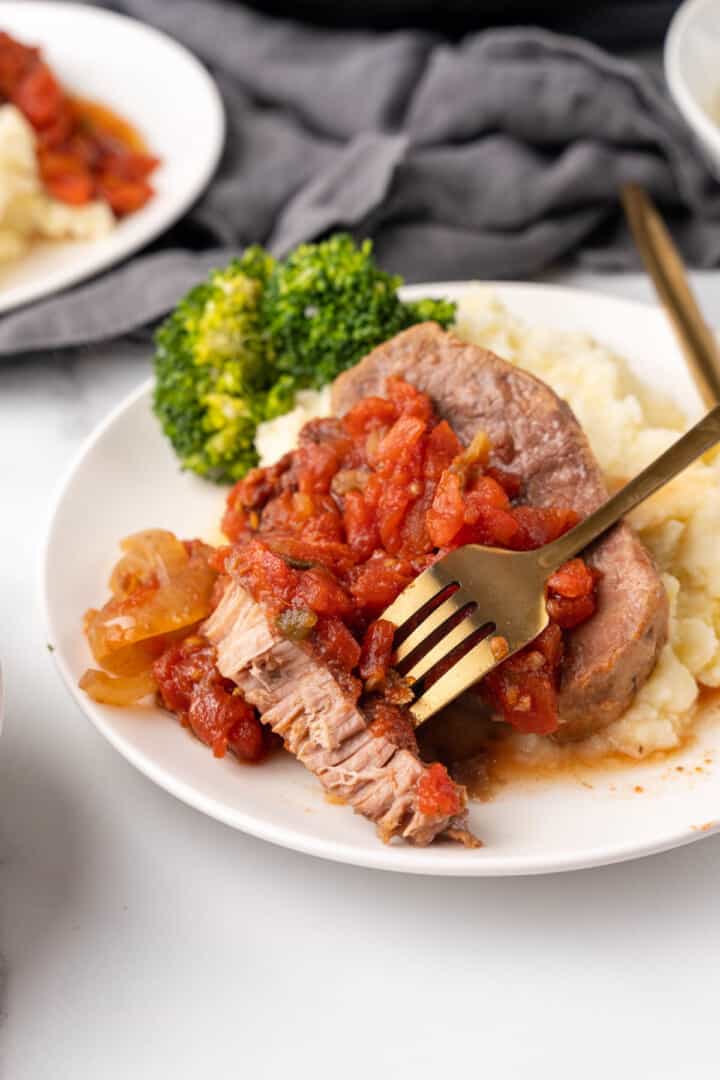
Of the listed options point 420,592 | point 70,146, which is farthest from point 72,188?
point 420,592

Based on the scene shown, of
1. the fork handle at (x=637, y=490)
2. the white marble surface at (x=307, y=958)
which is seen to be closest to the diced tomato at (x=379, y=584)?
the fork handle at (x=637, y=490)

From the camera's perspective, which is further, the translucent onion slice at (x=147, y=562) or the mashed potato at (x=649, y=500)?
the translucent onion slice at (x=147, y=562)

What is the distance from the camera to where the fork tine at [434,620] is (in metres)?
4.19

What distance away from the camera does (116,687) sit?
4.39 m

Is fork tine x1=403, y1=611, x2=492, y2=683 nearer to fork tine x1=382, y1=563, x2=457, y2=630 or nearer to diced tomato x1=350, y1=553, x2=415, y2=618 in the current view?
fork tine x1=382, y1=563, x2=457, y2=630

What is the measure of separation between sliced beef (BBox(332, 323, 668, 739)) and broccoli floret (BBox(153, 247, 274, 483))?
2.22 ft

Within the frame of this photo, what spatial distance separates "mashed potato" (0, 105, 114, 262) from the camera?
7371 mm

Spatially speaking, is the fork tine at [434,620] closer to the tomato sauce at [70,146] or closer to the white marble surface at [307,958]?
the white marble surface at [307,958]

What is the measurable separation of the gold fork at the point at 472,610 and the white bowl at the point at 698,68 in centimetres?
253

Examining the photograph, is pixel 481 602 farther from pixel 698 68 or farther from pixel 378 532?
pixel 698 68

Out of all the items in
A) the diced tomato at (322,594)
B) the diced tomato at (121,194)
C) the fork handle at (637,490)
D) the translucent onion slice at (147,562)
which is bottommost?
the fork handle at (637,490)

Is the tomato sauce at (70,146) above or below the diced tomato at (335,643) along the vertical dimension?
above

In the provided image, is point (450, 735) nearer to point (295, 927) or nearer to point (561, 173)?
point (295, 927)

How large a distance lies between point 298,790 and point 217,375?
242 cm
